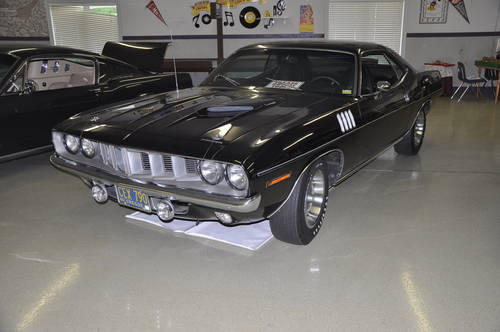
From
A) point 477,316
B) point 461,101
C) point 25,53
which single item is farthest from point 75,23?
point 477,316

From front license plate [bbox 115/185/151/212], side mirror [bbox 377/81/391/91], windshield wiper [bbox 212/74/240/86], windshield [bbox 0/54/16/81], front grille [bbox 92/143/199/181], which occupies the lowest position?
front license plate [bbox 115/185/151/212]

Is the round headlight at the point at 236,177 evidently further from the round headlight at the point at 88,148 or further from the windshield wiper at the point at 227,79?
the windshield wiper at the point at 227,79

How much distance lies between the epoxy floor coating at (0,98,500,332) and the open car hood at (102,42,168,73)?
255cm

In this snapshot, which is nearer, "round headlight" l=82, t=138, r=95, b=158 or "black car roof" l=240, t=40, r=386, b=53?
"round headlight" l=82, t=138, r=95, b=158

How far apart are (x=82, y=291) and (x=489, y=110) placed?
8213 mm

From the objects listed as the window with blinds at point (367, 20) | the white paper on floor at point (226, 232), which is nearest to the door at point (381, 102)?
the white paper on floor at point (226, 232)

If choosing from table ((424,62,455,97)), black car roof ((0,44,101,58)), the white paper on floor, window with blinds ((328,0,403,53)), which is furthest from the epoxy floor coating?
window with blinds ((328,0,403,53))

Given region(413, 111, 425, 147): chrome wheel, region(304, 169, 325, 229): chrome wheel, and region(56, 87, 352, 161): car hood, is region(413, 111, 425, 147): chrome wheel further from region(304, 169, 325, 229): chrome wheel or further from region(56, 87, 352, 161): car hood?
region(304, 169, 325, 229): chrome wheel

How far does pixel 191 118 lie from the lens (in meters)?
2.93

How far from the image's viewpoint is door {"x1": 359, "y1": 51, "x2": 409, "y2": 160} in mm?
3576

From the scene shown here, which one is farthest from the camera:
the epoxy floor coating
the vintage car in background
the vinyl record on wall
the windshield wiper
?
the vinyl record on wall

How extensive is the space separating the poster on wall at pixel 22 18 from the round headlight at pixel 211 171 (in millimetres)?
11941

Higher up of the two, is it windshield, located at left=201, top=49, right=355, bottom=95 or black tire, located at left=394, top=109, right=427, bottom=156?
windshield, located at left=201, top=49, right=355, bottom=95

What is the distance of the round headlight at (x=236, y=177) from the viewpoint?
2447 millimetres
